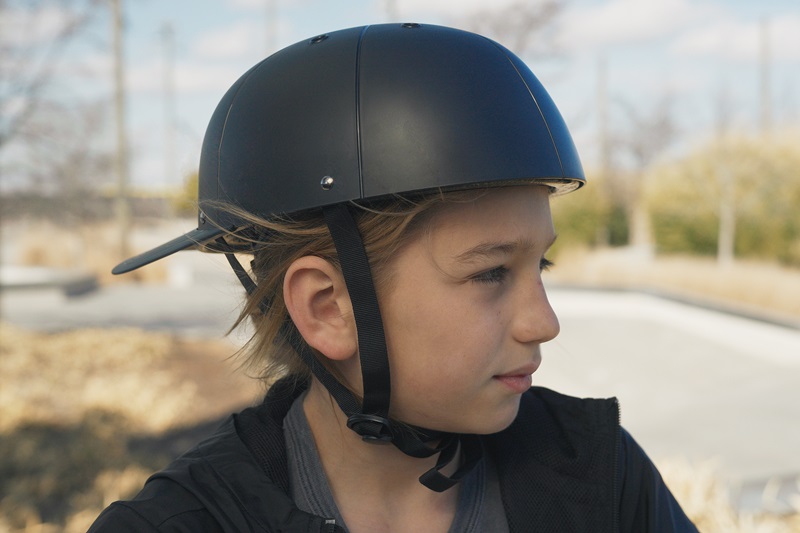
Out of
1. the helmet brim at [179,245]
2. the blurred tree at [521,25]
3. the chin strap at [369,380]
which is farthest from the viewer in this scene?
the blurred tree at [521,25]

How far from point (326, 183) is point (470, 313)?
416mm

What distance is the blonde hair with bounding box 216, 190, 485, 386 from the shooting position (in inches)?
65.0

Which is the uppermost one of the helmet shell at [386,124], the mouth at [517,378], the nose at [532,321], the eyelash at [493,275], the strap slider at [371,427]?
the helmet shell at [386,124]

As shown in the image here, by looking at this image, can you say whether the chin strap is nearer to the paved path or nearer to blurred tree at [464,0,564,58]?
the paved path

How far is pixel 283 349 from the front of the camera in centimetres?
199

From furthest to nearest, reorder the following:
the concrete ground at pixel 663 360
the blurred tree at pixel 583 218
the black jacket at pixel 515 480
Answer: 1. the blurred tree at pixel 583 218
2. the concrete ground at pixel 663 360
3. the black jacket at pixel 515 480

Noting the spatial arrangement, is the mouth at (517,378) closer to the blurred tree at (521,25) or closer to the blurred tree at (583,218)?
the blurred tree at (521,25)

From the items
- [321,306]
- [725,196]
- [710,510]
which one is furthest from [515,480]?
[725,196]

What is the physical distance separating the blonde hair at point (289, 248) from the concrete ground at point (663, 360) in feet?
0.84

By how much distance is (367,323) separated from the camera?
1.64 m

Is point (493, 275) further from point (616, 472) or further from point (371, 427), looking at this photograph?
point (616, 472)

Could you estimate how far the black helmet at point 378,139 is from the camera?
1.66 m

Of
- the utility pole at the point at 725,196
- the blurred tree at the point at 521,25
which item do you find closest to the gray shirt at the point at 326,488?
the blurred tree at the point at 521,25

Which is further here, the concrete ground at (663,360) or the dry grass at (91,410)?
the concrete ground at (663,360)
